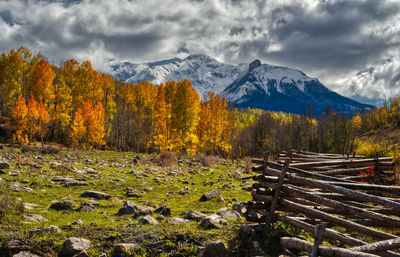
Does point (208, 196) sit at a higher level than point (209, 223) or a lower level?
lower

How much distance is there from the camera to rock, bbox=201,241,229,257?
541cm

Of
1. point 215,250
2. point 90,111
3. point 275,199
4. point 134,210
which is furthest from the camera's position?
point 90,111

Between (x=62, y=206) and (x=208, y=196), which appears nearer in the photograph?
(x=62, y=206)

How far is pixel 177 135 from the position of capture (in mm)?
40000

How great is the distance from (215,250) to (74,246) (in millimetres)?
3067

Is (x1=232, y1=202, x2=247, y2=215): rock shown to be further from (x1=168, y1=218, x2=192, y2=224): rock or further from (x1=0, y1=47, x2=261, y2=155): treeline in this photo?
(x1=0, y1=47, x2=261, y2=155): treeline

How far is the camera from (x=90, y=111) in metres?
37.2

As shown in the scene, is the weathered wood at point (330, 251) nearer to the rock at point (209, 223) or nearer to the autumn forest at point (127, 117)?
the rock at point (209, 223)

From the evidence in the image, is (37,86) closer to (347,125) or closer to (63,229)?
(63,229)

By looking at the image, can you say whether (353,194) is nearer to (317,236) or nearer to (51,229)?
(317,236)

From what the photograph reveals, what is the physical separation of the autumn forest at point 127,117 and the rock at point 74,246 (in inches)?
1318

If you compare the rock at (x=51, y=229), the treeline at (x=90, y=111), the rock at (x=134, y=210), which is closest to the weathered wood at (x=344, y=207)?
the rock at (x=134, y=210)

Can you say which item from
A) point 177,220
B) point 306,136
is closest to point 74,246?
point 177,220

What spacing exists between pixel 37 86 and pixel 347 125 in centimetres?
4859
